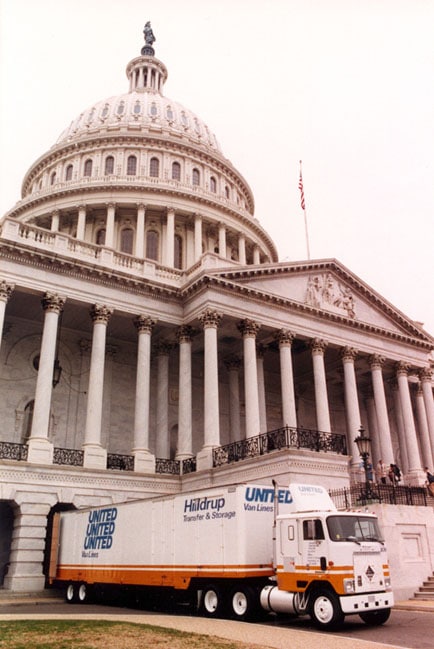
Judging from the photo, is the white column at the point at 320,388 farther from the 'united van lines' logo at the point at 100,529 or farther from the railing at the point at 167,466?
the 'united van lines' logo at the point at 100,529

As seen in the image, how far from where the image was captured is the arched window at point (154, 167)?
56219 mm

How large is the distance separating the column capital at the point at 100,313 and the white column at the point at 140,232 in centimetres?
1729

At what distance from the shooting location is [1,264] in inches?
1144

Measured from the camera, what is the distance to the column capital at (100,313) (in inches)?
1232

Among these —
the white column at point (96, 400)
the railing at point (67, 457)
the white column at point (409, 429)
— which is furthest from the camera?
the white column at point (409, 429)

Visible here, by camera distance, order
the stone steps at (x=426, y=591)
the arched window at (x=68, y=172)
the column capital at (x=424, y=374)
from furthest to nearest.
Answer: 1. the arched window at (x=68, y=172)
2. the column capital at (x=424, y=374)
3. the stone steps at (x=426, y=591)

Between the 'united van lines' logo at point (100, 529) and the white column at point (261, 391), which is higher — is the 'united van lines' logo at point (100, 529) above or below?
below

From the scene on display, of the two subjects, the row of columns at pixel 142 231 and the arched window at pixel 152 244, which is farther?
the arched window at pixel 152 244

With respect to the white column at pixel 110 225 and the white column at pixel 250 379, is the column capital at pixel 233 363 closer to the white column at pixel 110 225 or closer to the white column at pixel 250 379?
the white column at pixel 250 379

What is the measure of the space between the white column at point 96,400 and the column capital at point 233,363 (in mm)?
10061

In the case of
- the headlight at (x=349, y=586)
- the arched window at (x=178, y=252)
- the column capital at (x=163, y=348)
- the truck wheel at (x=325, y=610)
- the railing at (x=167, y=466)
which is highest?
the arched window at (x=178, y=252)

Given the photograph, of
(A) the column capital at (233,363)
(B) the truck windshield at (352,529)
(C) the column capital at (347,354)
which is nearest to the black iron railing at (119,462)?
(A) the column capital at (233,363)

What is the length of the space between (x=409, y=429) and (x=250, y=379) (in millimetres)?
12886

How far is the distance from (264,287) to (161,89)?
157 feet
